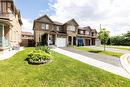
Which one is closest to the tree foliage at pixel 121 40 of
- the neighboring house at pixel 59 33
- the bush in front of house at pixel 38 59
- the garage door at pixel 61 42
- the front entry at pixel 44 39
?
the neighboring house at pixel 59 33

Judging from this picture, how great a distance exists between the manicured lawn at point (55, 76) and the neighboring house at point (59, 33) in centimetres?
2479

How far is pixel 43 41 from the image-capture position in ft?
129

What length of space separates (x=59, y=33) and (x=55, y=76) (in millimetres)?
30499

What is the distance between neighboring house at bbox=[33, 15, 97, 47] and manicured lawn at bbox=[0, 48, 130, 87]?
24.8 m

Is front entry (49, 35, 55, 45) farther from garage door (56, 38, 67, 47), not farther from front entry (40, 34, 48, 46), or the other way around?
front entry (40, 34, 48, 46)

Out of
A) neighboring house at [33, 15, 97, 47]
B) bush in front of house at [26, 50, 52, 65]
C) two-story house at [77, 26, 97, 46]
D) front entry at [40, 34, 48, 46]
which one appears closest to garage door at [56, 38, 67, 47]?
neighboring house at [33, 15, 97, 47]

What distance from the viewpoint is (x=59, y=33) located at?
41.1 m

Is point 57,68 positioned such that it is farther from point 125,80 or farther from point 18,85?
point 125,80

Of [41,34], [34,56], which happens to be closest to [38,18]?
[41,34]

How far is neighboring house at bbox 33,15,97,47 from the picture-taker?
39.1 meters

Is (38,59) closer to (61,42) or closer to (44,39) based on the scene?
(44,39)

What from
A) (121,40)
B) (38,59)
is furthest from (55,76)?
(121,40)

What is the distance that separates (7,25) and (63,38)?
19.9m

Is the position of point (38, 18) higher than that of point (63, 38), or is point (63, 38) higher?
point (38, 18)
